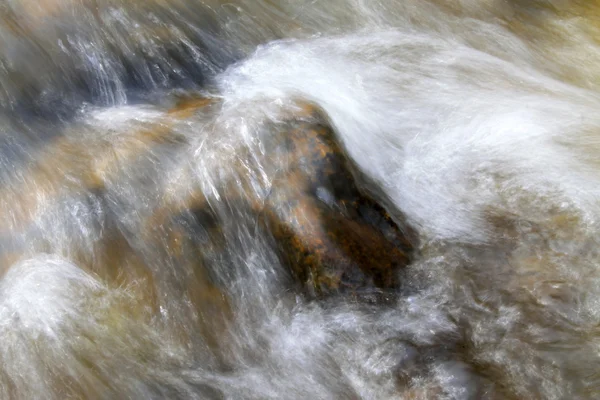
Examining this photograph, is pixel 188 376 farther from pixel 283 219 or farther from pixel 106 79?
pixel 106 79

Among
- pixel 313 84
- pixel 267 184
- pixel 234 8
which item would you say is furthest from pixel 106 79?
pixel 267 184

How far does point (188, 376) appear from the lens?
3.10 metres

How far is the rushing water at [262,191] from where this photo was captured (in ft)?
10.1

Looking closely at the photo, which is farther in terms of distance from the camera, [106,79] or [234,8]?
[234,8]

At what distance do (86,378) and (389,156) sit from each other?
2106mm

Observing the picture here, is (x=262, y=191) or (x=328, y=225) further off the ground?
(x=262, y=191)

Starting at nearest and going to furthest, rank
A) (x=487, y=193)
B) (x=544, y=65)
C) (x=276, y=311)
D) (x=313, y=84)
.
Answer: (x=276, y=311), (x=487, y=193), (x=313, y=84), (x=544, y=65)

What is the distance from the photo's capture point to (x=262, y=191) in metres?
3.35

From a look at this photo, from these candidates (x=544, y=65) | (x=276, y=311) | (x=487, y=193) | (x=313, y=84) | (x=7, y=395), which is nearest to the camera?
(x=7, y=395)

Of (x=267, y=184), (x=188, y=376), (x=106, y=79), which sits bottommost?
(x=188, y=376)

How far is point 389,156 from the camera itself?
394cm

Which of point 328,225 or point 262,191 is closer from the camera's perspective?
point 328,225

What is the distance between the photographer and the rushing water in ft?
10.1

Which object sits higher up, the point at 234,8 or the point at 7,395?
the point at 234,8
